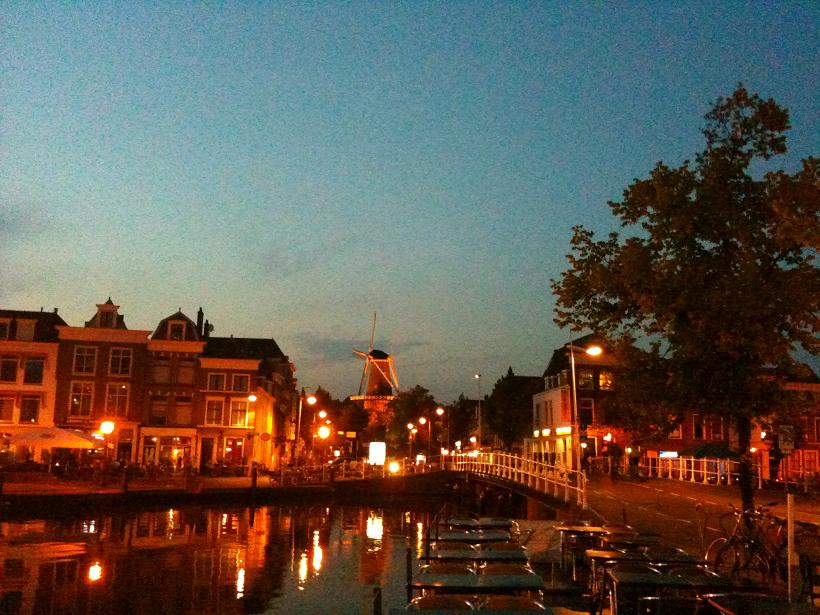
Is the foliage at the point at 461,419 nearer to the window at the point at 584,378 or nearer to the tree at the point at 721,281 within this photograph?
the window at the point at 584,378

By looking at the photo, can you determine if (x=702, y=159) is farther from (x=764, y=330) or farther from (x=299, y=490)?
(x=299, y=490)

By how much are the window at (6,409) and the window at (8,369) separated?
4.81 ft

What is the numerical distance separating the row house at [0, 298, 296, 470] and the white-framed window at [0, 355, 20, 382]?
0.07 m

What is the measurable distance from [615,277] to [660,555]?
669 cm

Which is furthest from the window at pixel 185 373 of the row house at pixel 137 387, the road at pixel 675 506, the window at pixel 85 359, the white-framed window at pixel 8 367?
the road at pixel 675 506

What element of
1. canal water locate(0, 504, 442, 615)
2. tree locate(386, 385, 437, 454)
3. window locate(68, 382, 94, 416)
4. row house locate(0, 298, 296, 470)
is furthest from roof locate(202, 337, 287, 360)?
canal water locate(0, 504, 442, 615)

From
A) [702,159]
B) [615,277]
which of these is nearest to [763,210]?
[702,159]

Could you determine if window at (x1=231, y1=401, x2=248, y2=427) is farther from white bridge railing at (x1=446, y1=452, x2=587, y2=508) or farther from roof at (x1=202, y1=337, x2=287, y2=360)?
white bridge railing at (x1=446, y1=452, x2=587, y2=508)

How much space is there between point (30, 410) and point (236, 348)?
50.5 feet

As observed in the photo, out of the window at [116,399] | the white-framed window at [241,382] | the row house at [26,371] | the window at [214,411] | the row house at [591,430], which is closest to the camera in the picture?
the row house at [26,371]

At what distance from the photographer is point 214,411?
63.8 meters

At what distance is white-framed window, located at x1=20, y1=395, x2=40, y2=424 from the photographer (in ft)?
200

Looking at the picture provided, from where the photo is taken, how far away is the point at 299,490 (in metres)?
48.7

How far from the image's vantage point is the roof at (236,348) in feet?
217
